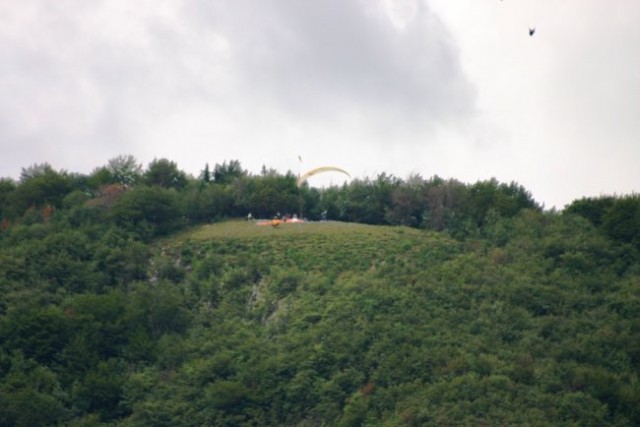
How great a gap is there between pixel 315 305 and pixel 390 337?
7.06 meters

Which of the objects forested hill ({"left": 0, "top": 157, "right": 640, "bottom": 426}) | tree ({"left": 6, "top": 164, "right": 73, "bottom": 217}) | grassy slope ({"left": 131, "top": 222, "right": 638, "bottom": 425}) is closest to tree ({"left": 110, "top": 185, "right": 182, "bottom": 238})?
forested hill ({"left": 0, "top": 157, "right": 640, "bottom": 426})

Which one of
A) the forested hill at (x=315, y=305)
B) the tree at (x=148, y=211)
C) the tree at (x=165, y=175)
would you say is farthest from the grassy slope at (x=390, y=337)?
the tree at (x=165, y=175)

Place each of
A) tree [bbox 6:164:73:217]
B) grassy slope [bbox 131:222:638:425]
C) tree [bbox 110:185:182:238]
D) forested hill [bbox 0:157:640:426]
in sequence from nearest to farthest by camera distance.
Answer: grassy slope [bbox 131:222:638:425]
forested hill [bbox 0:157:640:426]
tree [bbox 110:185:182:238]
tree [bbox 6:164:73:217]

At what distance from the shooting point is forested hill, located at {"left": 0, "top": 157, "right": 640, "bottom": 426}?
312 feet

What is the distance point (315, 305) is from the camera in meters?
105

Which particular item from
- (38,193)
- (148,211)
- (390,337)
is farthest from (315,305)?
(38,193)

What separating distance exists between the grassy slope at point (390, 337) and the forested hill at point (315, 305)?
0.43 ft

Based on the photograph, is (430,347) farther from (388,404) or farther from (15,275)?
(15,275)

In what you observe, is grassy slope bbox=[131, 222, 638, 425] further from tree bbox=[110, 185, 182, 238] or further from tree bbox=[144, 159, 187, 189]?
tree bbox=[144, 159, 187, 189]

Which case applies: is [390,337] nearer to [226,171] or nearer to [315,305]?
[315,305]

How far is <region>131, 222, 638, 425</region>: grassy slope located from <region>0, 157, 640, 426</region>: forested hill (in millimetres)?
132

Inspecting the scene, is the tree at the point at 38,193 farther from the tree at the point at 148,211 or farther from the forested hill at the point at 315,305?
the tree at the point at 148,211

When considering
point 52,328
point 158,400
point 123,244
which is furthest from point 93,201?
point 158,400

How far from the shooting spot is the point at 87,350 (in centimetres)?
10375
